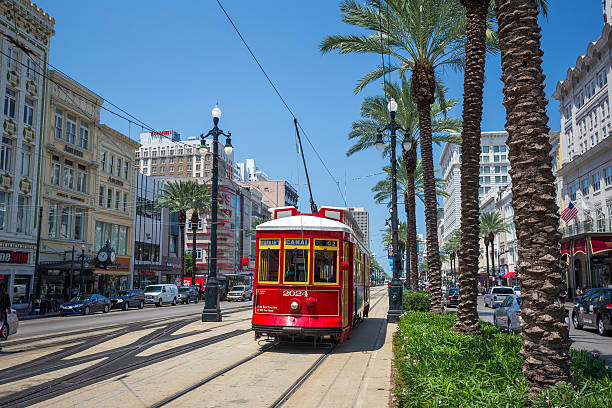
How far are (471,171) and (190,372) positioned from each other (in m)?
7.08

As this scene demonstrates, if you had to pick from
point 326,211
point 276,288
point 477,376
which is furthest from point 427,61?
point 477,376

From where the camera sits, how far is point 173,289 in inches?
1790

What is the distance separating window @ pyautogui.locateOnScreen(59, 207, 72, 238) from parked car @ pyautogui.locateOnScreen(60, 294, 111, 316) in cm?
963

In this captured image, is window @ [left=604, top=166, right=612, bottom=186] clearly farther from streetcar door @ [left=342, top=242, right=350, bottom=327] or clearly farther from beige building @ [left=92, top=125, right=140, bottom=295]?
beige building @ [left=92, top=125, right=140, bottom=295]

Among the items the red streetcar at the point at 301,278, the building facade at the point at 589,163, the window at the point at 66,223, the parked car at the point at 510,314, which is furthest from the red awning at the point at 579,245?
the window at the point at 66,223

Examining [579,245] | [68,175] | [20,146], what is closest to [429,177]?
[579,245]

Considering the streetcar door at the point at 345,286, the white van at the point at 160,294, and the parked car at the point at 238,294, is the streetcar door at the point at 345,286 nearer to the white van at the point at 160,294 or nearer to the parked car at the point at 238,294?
the white van at the point at 160,294

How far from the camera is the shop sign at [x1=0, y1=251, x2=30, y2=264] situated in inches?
1325

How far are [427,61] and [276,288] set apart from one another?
12.8 metres

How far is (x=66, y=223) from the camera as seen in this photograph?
41812 millimetres

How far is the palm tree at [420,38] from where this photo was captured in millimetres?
19141

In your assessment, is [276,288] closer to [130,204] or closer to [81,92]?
[81,92]

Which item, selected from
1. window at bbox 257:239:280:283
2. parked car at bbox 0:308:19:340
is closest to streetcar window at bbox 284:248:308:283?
window at bbox 257:239:280:283

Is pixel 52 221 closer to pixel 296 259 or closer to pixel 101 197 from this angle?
pixel 101 197
